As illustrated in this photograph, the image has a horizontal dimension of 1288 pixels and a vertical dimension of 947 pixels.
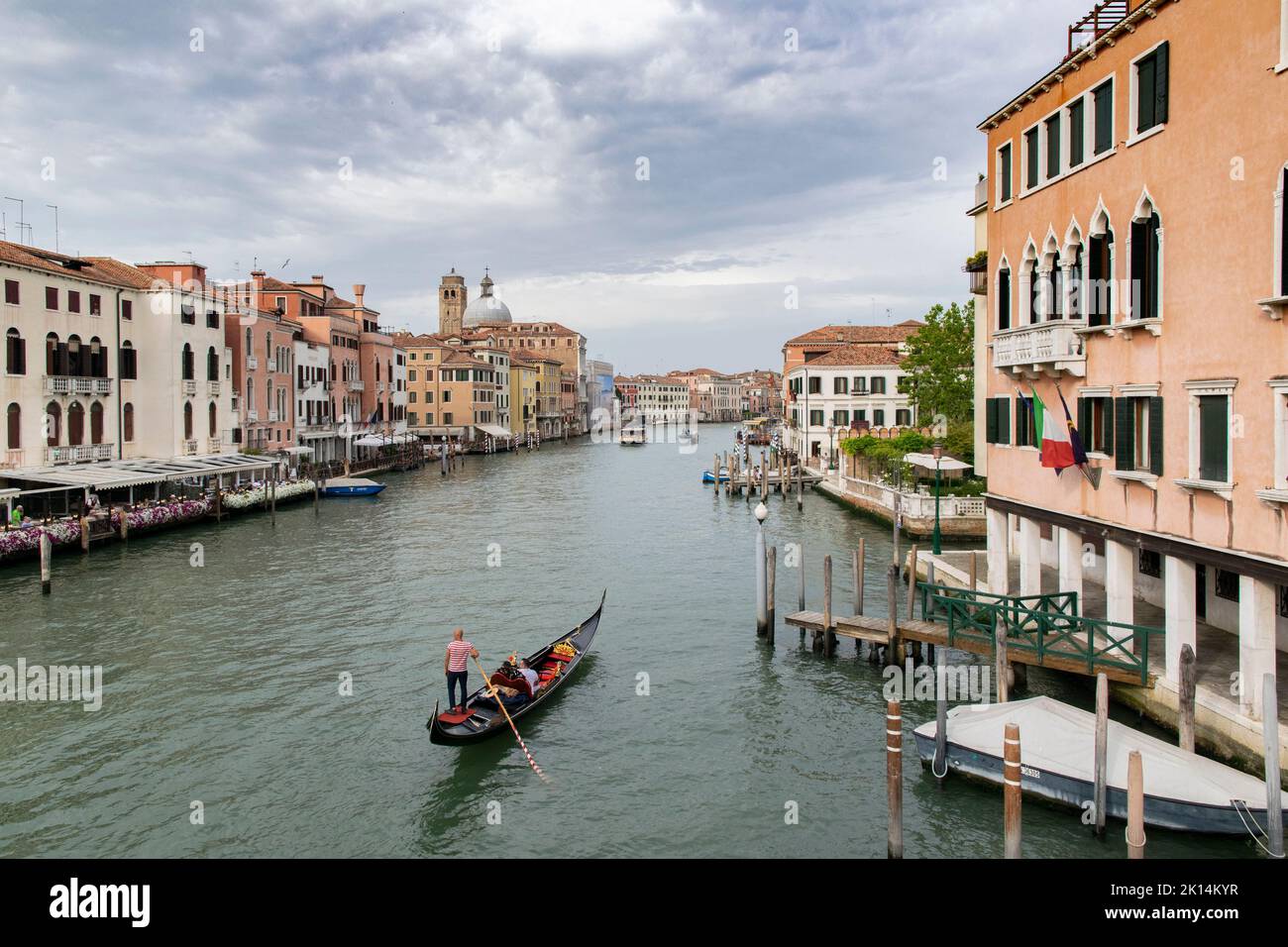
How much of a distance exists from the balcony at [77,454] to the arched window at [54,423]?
0.33 metres

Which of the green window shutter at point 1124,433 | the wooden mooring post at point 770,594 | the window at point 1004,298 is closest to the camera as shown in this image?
the green window shutter at point 1124,433

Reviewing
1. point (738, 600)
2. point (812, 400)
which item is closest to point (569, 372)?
point (812, 400)

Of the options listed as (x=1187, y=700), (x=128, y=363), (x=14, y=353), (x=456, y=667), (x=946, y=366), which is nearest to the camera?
(x=1187, y=700)

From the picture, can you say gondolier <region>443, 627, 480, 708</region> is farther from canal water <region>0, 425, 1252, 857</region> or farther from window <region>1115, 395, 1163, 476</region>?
window <region>1115, 395, 1163, 476</region>

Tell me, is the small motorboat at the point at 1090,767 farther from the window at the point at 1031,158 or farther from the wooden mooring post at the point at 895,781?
the window at the point at 1031,158

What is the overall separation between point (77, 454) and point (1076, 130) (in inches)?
1181

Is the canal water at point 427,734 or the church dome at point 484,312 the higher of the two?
the church dome at point 484,312

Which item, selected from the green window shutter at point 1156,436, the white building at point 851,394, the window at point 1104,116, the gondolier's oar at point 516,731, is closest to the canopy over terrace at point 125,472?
the gondolier's oar at point 516,731

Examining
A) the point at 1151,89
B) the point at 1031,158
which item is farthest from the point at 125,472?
the point at 1151,89

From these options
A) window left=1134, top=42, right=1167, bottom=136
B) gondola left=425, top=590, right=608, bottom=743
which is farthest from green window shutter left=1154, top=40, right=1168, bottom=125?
gondola left=425, top=590, right=608, bottom=743

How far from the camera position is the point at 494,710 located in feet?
41.1

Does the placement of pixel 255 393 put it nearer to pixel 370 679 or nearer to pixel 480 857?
pixel 370 679

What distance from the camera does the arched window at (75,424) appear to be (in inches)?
1210

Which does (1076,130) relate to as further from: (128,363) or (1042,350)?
(128,363)
